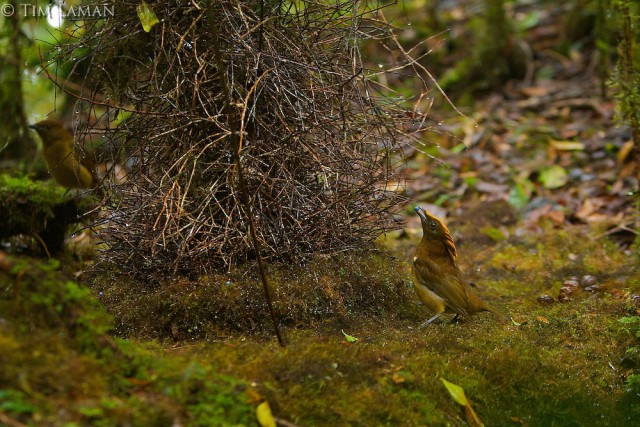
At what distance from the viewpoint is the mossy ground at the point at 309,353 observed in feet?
7.62

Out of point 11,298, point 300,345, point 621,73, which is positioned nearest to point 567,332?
point 300,345

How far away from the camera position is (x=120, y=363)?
252cm

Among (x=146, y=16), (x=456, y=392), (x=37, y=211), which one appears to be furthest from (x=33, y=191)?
(x=456, y=392)

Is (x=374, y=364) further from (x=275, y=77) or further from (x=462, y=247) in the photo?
(x=462, y=247)

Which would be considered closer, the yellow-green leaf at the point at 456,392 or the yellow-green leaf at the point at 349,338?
the yellow-green leaf at the point at 456,392

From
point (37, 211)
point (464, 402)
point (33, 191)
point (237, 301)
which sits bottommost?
point (464, 402)

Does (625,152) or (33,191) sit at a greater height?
(33,191)

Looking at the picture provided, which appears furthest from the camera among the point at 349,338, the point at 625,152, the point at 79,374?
the point at 625,152

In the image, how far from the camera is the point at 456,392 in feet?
9.84

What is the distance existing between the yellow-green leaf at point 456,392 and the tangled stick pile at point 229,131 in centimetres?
113

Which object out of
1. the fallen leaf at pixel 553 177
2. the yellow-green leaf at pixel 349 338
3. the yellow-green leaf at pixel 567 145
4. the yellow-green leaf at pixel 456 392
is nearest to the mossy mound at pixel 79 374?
the yellow-green leaf at pixel 349 338

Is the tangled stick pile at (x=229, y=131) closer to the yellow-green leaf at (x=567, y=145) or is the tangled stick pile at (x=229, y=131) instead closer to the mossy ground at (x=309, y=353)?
the mossy ground at (x=309, y=353)

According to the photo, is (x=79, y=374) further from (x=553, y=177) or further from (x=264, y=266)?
(x=553, y=177)

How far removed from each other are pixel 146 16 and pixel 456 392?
8.28ft
